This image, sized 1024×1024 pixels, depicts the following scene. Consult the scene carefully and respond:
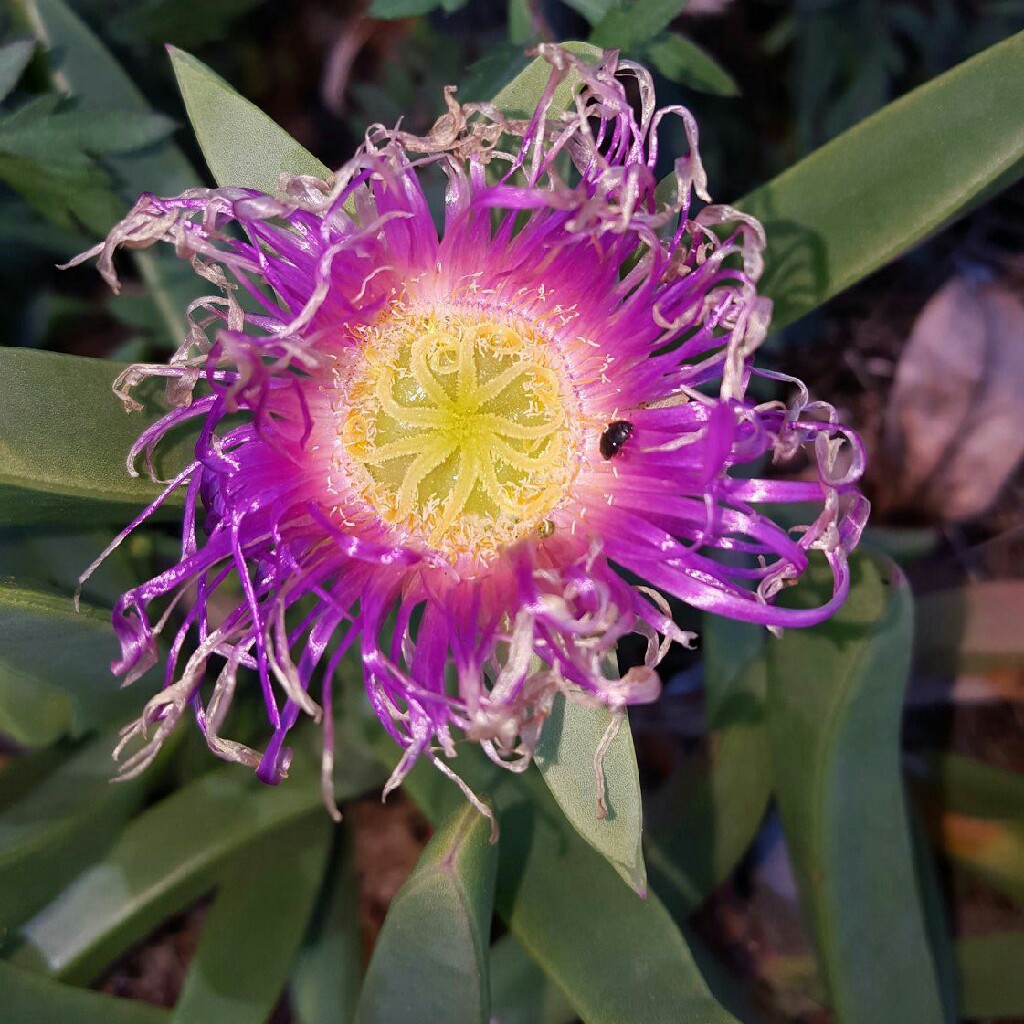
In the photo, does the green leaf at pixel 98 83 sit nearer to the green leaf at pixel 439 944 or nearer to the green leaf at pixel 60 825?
the green leaf at pixel 60 825

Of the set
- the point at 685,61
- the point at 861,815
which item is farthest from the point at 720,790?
the point at 685,61

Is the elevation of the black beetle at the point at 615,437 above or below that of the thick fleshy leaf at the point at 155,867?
above

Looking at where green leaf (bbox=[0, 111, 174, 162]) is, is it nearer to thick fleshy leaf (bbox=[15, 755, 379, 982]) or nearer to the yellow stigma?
the yellow stigma

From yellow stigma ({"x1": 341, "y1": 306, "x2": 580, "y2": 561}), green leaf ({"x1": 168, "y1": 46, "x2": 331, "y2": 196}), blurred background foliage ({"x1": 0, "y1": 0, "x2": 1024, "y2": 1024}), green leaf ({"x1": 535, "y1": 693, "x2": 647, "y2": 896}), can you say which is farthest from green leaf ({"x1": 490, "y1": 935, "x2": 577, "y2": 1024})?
green leaf ({"x1": 168, "y1": 46, "x2": 331, "y2": 196})

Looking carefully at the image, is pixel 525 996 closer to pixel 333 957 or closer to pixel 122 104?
pixel 333 957

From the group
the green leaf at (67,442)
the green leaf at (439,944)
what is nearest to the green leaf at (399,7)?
the green leaf at (67,442)

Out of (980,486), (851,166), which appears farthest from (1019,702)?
(851,166)
